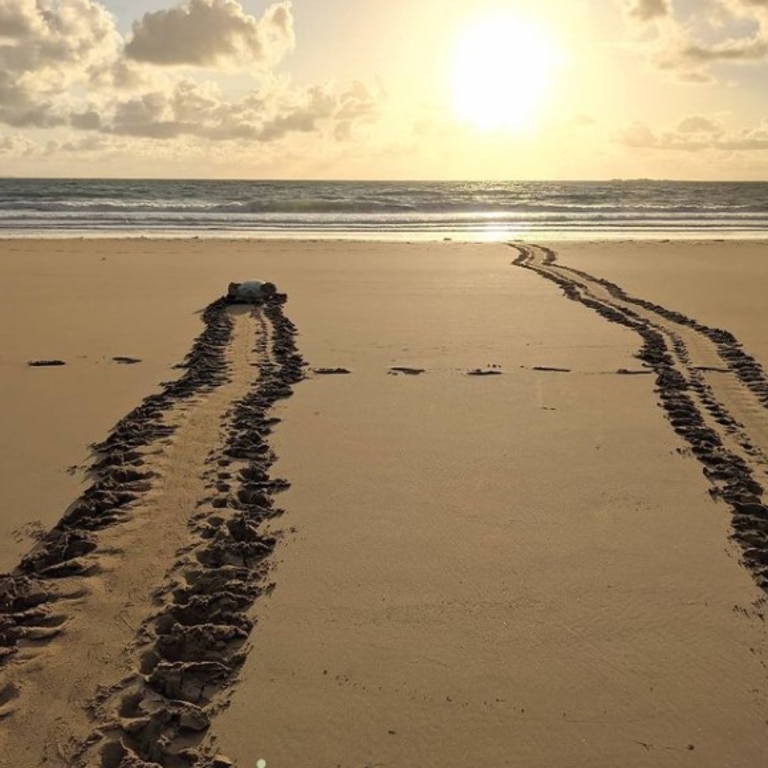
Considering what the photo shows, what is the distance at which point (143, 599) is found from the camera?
10.5ft

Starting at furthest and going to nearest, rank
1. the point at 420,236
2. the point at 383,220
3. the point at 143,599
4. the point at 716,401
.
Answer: the point at 383,220 < the point at 420,236 < the point at 716,401 < the point at 143,599

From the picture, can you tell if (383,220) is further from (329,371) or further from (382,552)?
(382,552)

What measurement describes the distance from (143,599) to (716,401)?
4.46 metres

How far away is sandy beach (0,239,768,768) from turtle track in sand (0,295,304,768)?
12 millimetres

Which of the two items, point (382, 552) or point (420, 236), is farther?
point (420, 236)

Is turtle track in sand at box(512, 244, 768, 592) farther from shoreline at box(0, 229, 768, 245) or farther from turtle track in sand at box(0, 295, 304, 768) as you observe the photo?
shoreline at box(0, 229, 768, 245)

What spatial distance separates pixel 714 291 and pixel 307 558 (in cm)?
967

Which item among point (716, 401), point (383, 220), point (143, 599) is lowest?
point (383, 220)

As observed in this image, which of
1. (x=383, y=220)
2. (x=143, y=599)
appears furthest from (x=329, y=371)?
(x=383, y=220)

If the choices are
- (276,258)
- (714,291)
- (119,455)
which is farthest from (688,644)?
(276,258)

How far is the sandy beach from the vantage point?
2.54 meters

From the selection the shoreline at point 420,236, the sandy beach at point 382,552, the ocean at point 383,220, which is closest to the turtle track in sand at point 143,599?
the sandy beach at point 382,552

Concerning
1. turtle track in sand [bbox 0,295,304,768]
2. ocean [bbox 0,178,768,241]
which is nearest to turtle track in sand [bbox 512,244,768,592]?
turtle track in sand [bbox 0,295,304,768]

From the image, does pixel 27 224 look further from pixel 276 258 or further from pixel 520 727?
pixel 520 727
